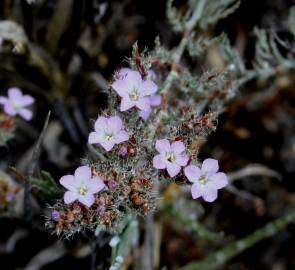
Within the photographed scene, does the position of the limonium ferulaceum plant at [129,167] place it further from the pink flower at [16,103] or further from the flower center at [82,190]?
the pink flower at [16,103]

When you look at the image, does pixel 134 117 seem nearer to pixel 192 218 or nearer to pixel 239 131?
pixel 192 218

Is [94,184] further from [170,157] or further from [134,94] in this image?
[134,94]

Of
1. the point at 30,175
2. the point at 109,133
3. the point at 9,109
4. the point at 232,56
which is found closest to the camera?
the point at 109,133

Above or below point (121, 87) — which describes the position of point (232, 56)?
above

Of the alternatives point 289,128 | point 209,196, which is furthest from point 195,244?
point 209,196

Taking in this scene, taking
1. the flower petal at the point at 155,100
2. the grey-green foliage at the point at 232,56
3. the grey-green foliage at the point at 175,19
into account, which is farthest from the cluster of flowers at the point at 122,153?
the grey-green foliage at the point at 232,56

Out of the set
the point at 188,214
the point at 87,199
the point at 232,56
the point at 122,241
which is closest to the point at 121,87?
the point at 87,199

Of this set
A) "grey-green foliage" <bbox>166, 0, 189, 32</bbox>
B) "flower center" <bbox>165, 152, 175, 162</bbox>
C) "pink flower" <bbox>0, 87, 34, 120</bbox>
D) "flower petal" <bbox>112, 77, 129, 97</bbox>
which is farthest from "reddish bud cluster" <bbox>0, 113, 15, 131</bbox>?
"flower center" <bbox>165, 152, 175, 162</bbox>
